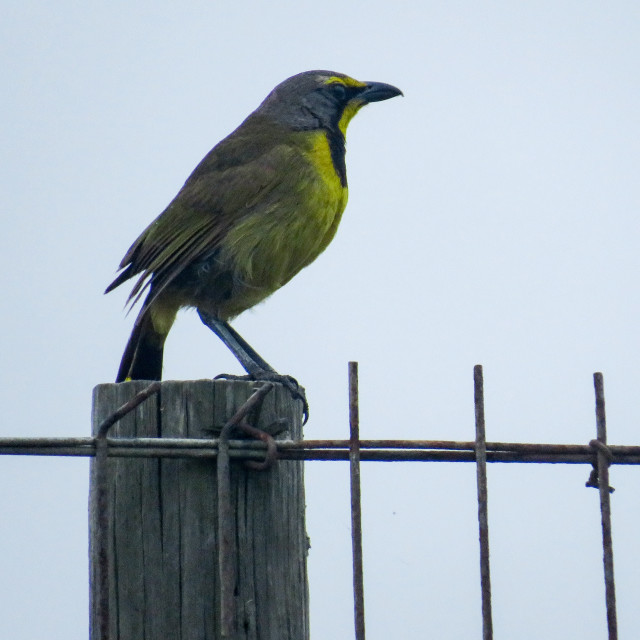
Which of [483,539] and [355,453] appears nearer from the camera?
[483,539]

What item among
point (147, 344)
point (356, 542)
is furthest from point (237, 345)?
point (356, 542)

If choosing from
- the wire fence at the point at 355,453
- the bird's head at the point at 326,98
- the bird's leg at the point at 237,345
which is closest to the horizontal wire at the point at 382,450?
the wire fence at the point at 355,453

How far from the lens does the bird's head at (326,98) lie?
573 centimetres

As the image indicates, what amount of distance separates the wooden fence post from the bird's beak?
12.1 ft

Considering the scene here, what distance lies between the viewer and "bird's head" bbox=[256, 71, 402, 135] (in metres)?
5.73

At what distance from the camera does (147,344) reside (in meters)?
5.13

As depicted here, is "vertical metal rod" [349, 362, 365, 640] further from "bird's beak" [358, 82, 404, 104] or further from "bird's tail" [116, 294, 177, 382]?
"bird's beak" [358, 82, 404, 104]

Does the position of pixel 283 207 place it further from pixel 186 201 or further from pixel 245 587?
pixel 245 587

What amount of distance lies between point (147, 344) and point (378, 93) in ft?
Result: 6.24

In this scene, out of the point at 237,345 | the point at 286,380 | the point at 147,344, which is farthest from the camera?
the point at 237,345

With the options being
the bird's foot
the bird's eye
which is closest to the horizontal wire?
the bird's foot

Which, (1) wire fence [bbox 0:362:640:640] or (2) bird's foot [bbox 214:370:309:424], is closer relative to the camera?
(1) wire fence [bbox 0:362:640:640]

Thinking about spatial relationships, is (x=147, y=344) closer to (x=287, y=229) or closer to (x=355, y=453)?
(x=287, y=229)

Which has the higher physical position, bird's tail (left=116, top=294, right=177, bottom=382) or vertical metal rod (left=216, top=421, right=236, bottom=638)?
bird's tail (left=116, top=294, right=177, bottom=382)
